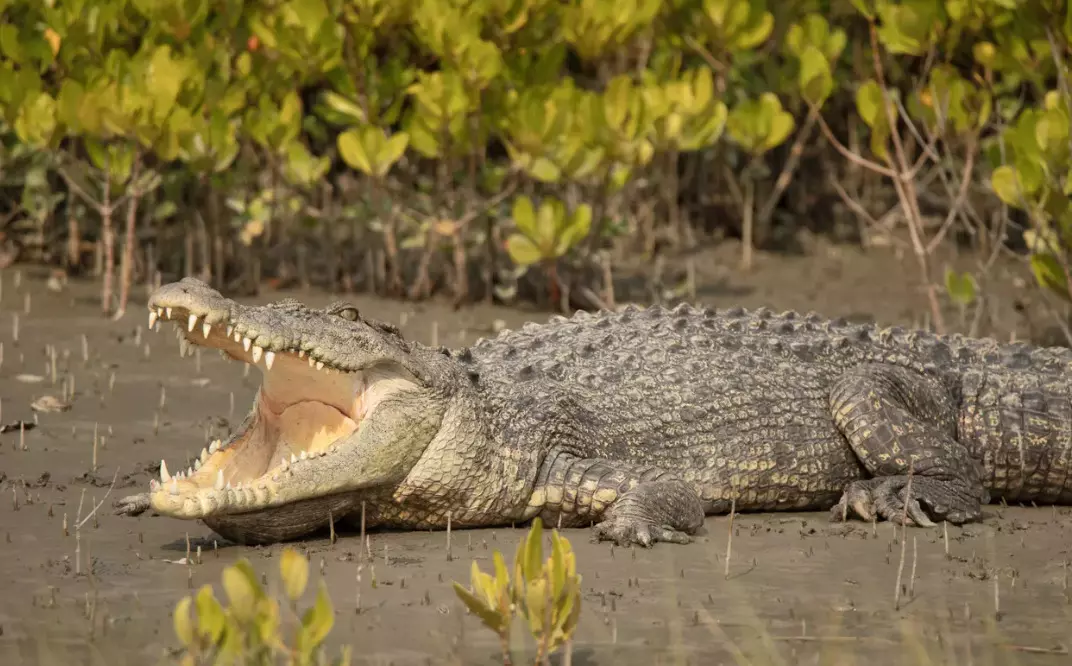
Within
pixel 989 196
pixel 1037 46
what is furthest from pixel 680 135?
pixel 989 196

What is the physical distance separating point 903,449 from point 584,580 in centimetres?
190

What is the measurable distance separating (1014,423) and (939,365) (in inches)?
14.9

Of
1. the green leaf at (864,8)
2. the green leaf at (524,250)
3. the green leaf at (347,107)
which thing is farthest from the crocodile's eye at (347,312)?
the green leaf at (864,8)

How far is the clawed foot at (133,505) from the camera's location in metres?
5.55

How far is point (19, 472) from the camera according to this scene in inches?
242

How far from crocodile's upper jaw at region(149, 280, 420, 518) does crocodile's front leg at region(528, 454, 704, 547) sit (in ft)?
2.28

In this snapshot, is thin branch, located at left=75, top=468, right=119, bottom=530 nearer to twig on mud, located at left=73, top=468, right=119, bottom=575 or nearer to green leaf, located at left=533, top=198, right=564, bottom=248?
twig on mud, located at left=73, top=468, right=119, bottom=575

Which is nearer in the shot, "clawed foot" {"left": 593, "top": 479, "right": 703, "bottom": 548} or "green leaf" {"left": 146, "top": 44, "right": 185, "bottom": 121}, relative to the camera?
"clawed foot" {"left": 593, "top": 479, "right": 703, "bottom": 548}

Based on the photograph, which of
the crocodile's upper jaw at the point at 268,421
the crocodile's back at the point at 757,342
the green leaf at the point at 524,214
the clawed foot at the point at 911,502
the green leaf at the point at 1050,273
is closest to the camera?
the crocodile's upper jaw at the point at 268,421

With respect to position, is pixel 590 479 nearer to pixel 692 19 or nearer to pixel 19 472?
pixel 19 472

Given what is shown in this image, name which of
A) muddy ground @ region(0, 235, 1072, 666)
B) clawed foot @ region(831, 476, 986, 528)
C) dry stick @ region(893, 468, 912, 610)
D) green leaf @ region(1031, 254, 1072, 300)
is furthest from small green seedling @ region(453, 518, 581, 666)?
green leaf @ region(1031, 254, 1072, 300)

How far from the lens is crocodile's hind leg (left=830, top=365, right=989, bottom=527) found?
5883mm

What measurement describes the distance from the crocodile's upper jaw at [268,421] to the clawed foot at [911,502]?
5.92ft

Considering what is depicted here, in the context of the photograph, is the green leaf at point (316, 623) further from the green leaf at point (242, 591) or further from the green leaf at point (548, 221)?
the green leaf at point (548, 221)
